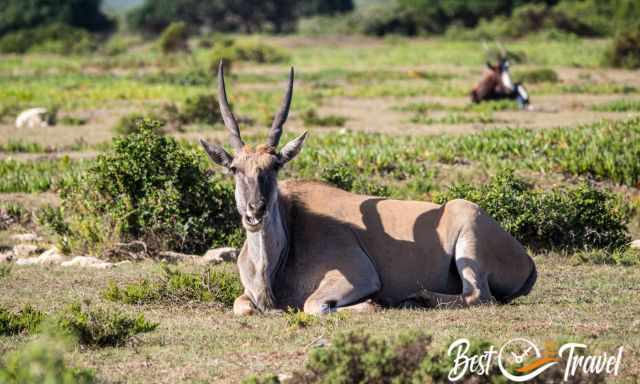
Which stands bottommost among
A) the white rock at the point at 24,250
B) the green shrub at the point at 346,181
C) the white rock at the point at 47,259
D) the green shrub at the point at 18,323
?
the white rock at the point at 24,250

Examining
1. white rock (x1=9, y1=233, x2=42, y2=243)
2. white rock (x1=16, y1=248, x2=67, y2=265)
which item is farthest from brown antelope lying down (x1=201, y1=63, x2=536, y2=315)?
white rock (x1=9, y1=233, x2=42, y2=243)

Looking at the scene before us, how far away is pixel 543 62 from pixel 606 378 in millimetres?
39084

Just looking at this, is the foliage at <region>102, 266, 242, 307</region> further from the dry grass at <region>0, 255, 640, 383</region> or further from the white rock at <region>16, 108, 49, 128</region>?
the white rock at <region>16, 108, 49, 128</region>

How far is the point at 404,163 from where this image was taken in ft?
57.6

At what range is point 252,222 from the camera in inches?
341

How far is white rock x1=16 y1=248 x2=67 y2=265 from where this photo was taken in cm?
1254

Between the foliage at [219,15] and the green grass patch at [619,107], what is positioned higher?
the green grass patch at [619,107]

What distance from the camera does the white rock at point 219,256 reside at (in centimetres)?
1227

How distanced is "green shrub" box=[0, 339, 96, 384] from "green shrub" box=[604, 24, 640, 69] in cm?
3453

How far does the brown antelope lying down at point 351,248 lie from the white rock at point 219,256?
95.6 inches

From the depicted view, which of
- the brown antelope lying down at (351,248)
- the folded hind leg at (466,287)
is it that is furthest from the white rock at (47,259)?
the folded hind leg at (466,287)

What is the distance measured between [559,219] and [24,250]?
6.88 meters

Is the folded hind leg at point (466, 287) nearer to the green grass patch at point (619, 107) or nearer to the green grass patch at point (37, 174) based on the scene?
the green grass patch at point (37, 174)

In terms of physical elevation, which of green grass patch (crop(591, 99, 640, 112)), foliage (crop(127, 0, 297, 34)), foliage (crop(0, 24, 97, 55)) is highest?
green grass patch (crop(591, 99, 640, 112))
